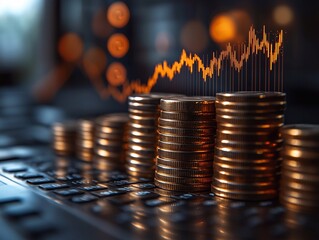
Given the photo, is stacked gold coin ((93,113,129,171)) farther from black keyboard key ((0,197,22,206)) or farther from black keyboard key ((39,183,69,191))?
black keyboard key ((0,197,22,206))

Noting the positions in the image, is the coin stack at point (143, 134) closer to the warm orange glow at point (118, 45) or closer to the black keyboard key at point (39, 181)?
the black keyboard key at point (39, 181)

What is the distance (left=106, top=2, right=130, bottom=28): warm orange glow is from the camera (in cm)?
196

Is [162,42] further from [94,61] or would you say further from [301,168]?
[301,168]

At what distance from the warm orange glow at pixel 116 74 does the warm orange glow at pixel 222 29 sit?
53 cm

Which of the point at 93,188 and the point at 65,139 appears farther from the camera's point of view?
the point at 65,139

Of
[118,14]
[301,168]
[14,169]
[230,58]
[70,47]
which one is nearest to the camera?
[301,168]

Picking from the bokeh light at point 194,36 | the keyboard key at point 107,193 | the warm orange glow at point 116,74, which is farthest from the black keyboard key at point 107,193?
the warm orange glow at point 116,74

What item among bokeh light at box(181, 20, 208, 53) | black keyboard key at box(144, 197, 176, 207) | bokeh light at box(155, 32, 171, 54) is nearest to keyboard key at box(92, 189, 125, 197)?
black keyboard key at box(144, 197, 176, 207)

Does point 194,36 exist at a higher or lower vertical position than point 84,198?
higher

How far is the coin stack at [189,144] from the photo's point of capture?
128cm

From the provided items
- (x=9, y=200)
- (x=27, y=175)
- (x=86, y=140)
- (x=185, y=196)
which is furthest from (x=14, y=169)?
(x=185, y=196)

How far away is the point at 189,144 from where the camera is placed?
1.28 m

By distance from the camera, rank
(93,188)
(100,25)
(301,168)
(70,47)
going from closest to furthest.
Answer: (301,168)
(93,188)
(100,25)
(70,47)

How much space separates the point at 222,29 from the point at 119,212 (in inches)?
26.2
